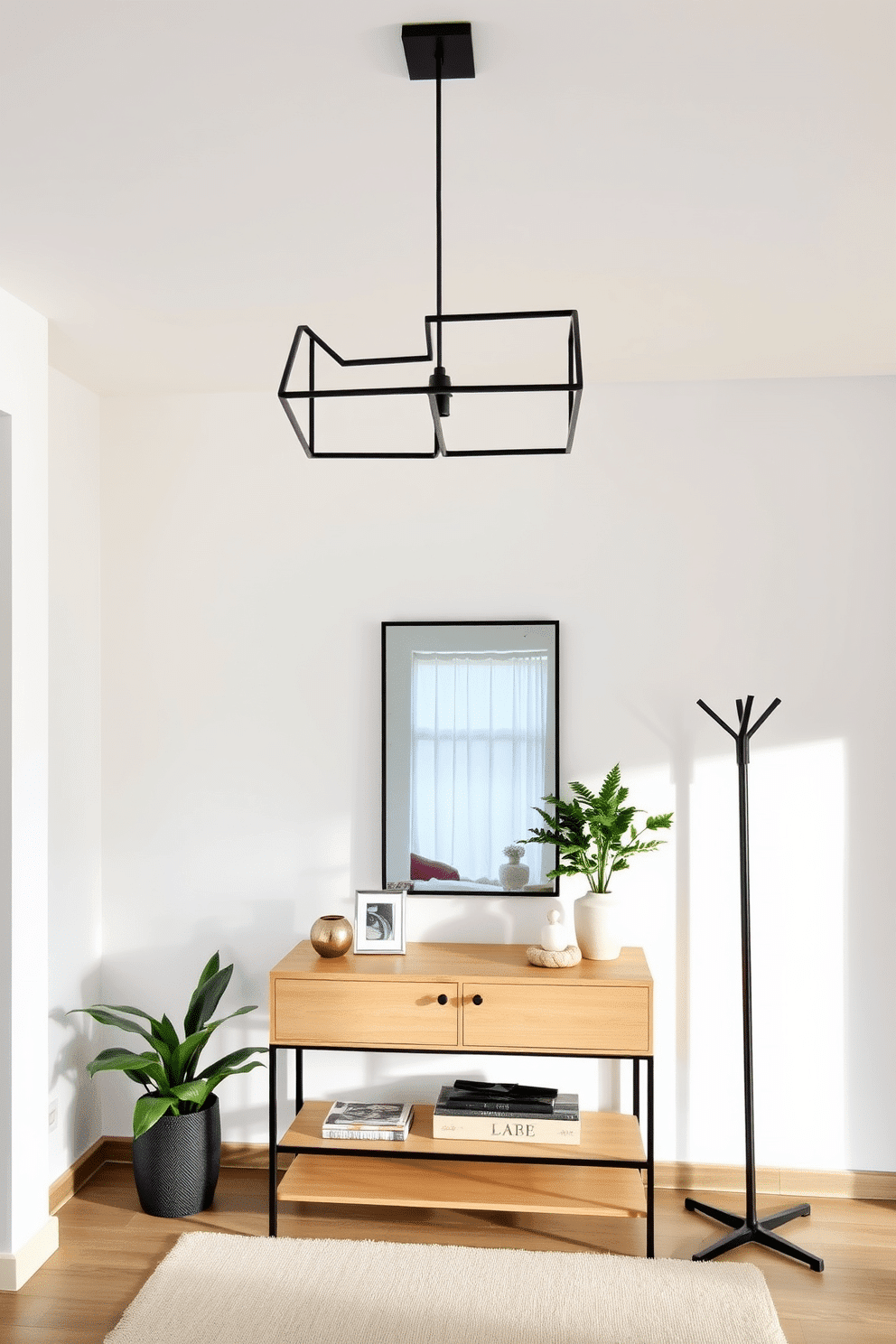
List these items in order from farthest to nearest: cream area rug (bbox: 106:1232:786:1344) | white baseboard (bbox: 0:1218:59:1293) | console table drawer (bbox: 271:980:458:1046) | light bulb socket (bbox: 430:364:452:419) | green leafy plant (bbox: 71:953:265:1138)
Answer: green leafy plant (bbox: 71:953:265:1138)
console table drawer (bbox: 271:980:458:1046)
white baseboard (bbox: 0:1218:59:1293)
cream area rug (bbox: 106:1232:786:1344)
light bulb socket (bbox: 430:364:452:419)

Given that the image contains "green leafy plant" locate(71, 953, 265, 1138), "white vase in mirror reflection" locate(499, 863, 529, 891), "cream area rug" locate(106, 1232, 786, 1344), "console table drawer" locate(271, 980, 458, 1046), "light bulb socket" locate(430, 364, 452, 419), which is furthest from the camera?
"white vase in mirror reflection" locate(499, 863, 529, 891)

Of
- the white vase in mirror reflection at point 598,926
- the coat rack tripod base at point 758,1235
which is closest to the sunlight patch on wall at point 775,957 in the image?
the coat rack tripod base at point 758,1235

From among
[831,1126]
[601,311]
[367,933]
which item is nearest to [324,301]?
[601,311]

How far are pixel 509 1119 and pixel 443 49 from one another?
2.85 m

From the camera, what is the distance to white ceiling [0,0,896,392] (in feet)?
5.77

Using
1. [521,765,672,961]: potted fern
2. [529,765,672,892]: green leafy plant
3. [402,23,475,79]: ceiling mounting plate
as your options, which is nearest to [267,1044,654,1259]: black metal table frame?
[521,765,672,961]: potted fern

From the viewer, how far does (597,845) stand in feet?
11.5

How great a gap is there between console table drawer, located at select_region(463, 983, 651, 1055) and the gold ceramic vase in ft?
1.44

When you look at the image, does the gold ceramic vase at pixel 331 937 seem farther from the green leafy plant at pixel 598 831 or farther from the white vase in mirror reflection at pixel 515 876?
the green leafy plant at pixel 598 831

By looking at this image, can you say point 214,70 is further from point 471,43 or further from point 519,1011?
point 519,1011

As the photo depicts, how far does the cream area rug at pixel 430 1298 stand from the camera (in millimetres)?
2732

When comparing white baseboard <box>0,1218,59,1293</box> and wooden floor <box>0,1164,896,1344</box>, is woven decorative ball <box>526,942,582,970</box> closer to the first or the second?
wooden floor <box>0,1164,896,1344</box>

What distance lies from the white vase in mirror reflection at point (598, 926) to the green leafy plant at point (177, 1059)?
1.08 meters

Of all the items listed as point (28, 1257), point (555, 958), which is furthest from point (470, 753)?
point (28, 1257)
